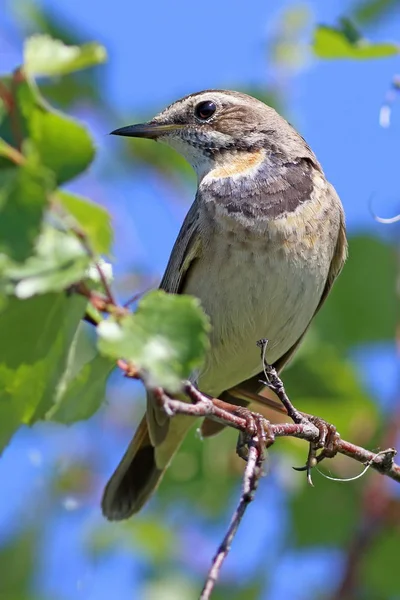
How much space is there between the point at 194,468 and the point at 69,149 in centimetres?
372

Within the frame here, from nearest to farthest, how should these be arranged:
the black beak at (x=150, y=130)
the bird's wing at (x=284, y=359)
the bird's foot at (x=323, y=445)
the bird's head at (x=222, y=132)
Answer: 1. the bird's foot at (x=323, y=445)
2. the bird's wing at (x=284, y=359)
3. the bird's head at (x=222, y=132)
4. the black beak at (x=150, y=130)

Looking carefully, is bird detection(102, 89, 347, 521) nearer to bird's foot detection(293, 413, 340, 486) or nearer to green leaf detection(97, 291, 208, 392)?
bird's foot detection(293, 413, 340, 486)

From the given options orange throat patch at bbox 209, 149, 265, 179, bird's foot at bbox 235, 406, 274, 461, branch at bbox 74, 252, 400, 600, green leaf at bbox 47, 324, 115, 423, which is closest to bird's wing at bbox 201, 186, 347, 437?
orange throat patch at bbox 209, 149, 265, 179

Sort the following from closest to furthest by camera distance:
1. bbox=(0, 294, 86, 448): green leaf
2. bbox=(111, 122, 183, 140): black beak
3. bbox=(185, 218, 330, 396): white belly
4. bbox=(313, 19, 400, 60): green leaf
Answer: bbox=(0, 294, 86, 448): green leaf < bbox=(313, 19, 400, 60): green leaf < bbox=(185, 218, 330, 396): white belly < bbox=(111, 122, 183, 140): black beak

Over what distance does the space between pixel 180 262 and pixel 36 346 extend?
228 centimetres

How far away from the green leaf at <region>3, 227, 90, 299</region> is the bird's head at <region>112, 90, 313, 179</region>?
9.88 ft

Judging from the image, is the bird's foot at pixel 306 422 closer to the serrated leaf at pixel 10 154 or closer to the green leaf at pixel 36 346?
the green leaf at pixel 36 346

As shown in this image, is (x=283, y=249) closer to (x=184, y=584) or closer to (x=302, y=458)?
(x=302, y=458)

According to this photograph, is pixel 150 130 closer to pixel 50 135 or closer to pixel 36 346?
pixel 36 346

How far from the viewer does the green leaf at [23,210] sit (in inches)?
89.3

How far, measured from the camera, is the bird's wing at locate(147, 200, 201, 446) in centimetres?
488

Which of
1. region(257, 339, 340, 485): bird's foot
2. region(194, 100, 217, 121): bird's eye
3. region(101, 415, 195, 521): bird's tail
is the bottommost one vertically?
region(257, 339, 340, 485): bird's foot

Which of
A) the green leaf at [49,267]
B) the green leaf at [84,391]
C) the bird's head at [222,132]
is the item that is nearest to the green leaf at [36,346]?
the green leaf at [84,391]

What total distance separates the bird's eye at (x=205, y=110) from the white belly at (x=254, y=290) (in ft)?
3.84
